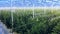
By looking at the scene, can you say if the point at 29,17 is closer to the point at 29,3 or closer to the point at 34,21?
the point at 34,21

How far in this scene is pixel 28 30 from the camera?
3.43 m

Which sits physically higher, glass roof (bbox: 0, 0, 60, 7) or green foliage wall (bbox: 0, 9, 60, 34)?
glass roof (bbox: 0, 0, 60, 7)

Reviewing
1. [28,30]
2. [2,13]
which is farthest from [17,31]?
[2,13]

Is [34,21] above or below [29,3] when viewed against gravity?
below

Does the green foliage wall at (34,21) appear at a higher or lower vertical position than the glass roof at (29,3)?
lower

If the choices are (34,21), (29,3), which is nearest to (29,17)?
(34,21)

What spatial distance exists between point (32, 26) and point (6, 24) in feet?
1.62

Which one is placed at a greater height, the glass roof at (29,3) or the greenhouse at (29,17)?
the glass roof at (29,3)

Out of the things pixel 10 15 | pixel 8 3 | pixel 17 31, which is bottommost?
pixel 17 31

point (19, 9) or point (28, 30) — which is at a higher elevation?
point (19, 9)

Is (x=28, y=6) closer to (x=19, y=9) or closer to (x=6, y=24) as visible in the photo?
(x=19, y=9)

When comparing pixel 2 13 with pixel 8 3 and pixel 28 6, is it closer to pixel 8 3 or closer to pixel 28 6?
Answer: pixel 8 3

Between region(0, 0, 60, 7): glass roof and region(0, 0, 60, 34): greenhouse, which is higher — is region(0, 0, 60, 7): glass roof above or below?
above

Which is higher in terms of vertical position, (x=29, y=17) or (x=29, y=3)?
(x=29, y=3)
